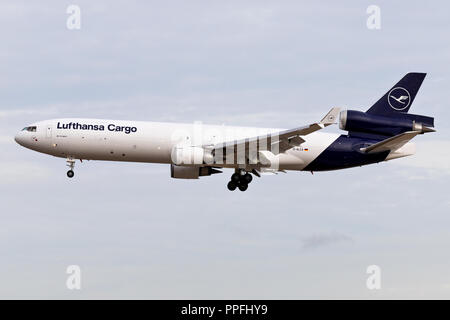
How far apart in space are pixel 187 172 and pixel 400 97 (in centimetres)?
1544

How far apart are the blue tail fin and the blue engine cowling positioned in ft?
1.70

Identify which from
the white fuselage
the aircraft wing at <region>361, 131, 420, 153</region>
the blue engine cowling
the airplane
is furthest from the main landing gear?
the aircraft wing at <region>361, 131, 420, 153</region>

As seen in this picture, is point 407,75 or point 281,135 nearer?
point 281,135

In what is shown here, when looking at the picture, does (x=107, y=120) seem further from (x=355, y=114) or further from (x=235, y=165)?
(x=355, y=114)

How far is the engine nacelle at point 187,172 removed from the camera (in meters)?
63.2

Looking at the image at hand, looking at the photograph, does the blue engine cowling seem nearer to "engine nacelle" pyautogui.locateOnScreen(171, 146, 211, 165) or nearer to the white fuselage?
the white fuselage

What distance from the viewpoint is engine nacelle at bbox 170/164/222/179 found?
207 feet

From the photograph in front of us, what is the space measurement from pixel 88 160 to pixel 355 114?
17.8 meters

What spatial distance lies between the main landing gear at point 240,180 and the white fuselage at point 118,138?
1512 mm

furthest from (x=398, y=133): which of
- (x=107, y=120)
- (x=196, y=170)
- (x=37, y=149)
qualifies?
(x=37, y=149)

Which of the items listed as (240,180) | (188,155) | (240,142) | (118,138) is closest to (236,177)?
(240,180)

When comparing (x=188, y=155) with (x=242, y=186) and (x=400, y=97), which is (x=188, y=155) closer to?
(x=242, y=186)

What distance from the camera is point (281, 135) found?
191 ft

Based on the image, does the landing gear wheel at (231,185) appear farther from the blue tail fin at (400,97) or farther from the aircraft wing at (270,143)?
the blue tail fin at (400,97)
